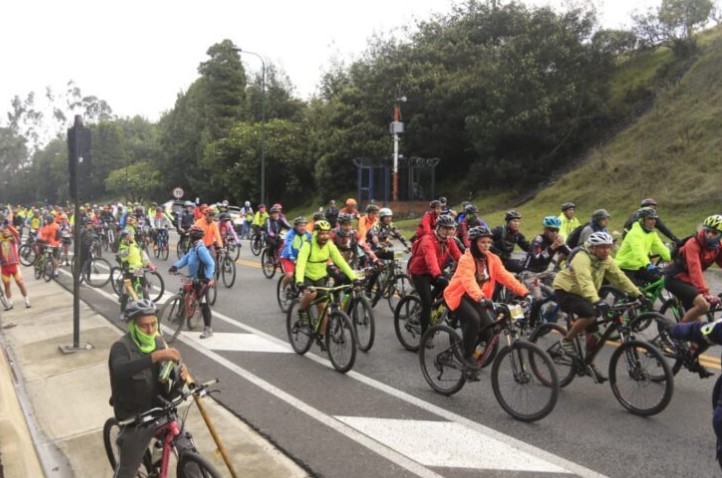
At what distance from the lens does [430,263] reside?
25.1ft

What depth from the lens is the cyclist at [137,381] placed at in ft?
13.4

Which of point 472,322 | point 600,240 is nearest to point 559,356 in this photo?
point 472,322

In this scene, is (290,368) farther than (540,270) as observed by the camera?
No

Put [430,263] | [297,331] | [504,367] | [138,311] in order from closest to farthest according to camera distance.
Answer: [138,311] < [504,367] < [430,263] < [297,331]

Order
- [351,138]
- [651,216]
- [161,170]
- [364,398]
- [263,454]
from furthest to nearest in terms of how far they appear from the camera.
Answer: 1. [161,170]
2. [351,138]
3. [651,216]
4. [364,398]
5. [263,454]

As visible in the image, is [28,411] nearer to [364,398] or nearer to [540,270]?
[364,398]

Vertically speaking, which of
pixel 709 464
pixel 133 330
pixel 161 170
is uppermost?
pixel 161 170

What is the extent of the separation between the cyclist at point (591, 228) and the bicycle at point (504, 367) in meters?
3.39

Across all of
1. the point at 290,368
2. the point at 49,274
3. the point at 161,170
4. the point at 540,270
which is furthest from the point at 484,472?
the point at 161,170

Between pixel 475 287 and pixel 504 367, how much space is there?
0.83 metres

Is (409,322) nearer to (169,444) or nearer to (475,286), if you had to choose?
(475,286)

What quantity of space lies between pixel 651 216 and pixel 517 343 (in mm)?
3718

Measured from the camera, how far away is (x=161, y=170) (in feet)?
202

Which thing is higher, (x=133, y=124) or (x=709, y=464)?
(x=133, y=124)
